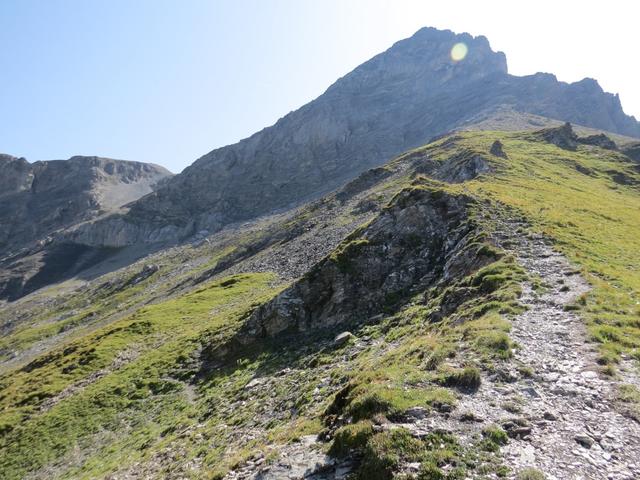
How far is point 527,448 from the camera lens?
11445 millimetres

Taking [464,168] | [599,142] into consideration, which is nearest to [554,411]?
[464,168]

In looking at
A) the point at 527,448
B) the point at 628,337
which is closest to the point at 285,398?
the point at 527,448

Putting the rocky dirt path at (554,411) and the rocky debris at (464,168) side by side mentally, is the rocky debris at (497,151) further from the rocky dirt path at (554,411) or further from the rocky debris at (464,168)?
the rocky dirt path at (554,411)

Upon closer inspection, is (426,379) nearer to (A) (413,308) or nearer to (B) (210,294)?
(A) (413,308)

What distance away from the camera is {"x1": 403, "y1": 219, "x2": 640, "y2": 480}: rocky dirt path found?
35.7 feet

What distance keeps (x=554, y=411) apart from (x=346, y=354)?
14.7 meters

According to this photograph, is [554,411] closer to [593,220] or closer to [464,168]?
[593,220]

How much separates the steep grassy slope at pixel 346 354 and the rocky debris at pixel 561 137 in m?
55.4

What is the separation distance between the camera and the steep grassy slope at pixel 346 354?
14.8 meters

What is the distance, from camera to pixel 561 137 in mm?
117375

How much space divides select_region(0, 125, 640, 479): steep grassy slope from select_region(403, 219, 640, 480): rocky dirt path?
496 mm

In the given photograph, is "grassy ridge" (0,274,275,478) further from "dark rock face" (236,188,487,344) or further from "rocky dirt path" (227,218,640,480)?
"rocky dirt path" (227,218,640,480)

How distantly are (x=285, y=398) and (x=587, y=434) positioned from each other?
15.3 meters

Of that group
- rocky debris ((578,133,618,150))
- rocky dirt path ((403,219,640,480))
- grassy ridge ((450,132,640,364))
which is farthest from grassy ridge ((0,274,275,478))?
rocky debris ((578,133,618,150))
